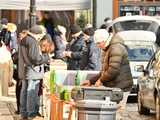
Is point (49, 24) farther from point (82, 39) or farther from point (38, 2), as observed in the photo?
point (82, 39)

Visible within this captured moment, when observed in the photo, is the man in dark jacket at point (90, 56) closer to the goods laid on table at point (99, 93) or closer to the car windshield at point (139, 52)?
the goods laid on table at point (99, 93)

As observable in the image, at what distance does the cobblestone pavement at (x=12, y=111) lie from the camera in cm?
1471

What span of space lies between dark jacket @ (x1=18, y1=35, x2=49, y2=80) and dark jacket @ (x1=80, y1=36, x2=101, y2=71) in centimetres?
92

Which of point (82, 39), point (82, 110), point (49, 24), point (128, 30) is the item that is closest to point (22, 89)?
point (82, 39)

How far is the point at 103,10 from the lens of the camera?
95.3 feet

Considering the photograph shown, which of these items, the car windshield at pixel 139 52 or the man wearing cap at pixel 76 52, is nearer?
the man wearing cap at pixel 76 52

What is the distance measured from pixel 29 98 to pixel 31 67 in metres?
0.63

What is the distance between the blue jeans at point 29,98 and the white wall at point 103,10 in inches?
598

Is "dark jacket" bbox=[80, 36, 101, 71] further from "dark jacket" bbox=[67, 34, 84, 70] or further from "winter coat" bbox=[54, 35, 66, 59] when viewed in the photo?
"winter coat" bbox=[54, 35, 66, 59]

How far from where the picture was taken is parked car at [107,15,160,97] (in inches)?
717

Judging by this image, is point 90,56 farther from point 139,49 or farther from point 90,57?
point 139,49

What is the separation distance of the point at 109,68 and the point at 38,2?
1365 centimetres

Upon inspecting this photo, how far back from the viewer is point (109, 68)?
10320mm

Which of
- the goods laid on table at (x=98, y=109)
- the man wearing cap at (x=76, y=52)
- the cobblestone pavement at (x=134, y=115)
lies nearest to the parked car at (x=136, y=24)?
the cobblestone pavement at (x=134, y=115)
